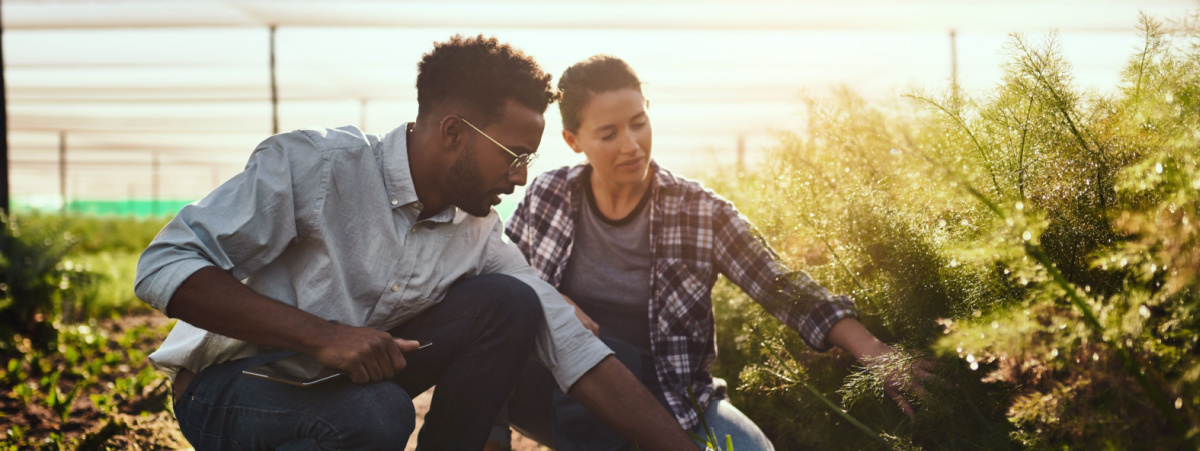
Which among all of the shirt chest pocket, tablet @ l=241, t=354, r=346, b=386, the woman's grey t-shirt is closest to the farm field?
the shirt chest pocket

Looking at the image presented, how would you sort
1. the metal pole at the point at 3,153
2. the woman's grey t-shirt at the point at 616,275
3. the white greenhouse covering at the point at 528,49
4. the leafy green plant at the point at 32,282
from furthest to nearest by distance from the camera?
1. the white greenhouse covering at the point at 528,49
2. the metal pole at the point at 3,153
3. the leafy green plant at the point at 32,282
4. the woman's grey t-shirt at the point at 616,275

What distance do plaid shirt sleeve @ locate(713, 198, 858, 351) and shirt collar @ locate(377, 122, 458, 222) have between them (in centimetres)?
87

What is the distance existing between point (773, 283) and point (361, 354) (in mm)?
1108

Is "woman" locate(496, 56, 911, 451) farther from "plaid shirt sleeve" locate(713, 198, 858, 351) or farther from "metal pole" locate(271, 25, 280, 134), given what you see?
"metal pole" locate(271, 25, 280, 134)

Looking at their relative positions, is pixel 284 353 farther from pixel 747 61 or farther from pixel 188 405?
pixel 747 61

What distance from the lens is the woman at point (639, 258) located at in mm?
2029

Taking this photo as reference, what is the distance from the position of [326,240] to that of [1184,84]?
171cm

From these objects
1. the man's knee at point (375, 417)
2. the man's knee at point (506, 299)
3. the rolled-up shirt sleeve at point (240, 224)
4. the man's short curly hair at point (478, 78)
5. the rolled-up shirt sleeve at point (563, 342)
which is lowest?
the man's knee at point (375, 417)

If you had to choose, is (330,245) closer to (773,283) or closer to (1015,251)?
(773,283)

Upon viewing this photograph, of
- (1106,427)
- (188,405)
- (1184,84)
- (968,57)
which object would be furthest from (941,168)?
(968,57)

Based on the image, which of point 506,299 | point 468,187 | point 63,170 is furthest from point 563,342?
point 63,170

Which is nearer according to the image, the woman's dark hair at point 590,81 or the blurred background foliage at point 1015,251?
the blurred background foliage at point 1015,251

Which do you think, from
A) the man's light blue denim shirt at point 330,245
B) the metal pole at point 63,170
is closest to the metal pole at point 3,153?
the man's light blue denim shirt at point 330,245

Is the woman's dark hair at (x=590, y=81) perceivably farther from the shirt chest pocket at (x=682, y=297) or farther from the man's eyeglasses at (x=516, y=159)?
the shirt chest pocket at (x=682, y=297)
